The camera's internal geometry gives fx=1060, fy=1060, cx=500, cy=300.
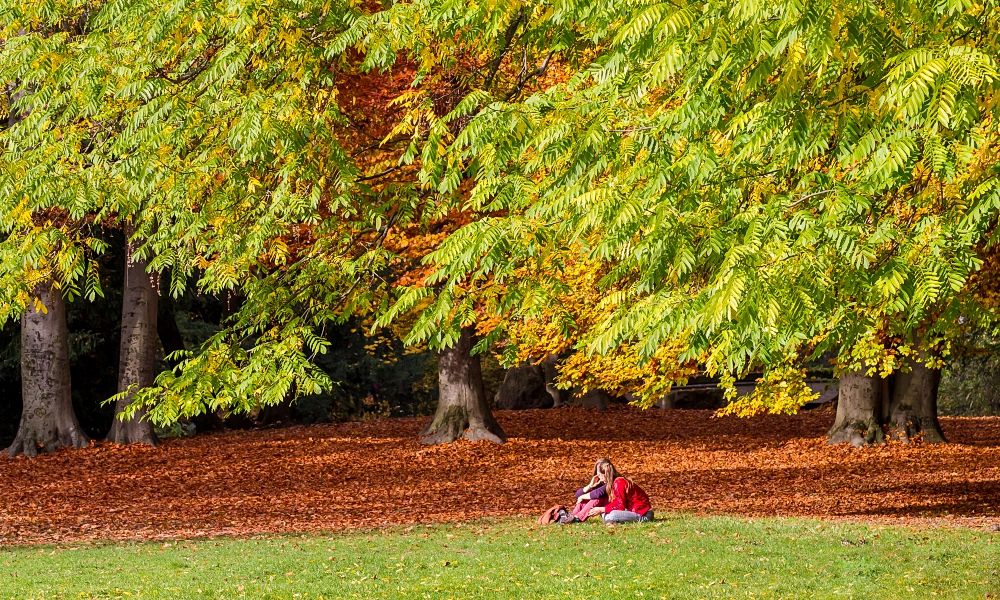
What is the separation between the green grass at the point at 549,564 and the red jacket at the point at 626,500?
1.10 feet

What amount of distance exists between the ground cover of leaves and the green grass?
6.63ft

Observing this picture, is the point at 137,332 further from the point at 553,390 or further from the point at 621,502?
the point at 553,390

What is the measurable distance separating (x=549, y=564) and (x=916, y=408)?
15420mm

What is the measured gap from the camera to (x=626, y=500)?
13.0 meters

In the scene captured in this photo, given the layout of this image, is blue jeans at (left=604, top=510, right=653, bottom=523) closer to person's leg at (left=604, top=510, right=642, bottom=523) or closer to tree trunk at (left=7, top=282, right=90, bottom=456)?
person's leg at (left=604, top=510, right=642, bottom=523)

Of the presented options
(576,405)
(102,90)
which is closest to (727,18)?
(102,90)

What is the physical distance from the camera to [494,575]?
9.42 metres

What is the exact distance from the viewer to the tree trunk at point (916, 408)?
22.7 metres

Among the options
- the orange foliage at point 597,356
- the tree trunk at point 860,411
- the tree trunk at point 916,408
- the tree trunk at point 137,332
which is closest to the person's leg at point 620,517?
the orange foliage at point 597,356

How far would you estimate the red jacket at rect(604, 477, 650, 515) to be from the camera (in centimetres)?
1292

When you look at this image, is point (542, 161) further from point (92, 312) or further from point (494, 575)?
point (92, 312)

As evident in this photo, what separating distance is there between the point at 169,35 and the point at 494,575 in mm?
5301

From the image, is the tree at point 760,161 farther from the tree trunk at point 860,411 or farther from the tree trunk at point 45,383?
the tree trunk at point 860,411

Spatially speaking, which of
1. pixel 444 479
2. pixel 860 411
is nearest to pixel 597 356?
pixel 444 479
